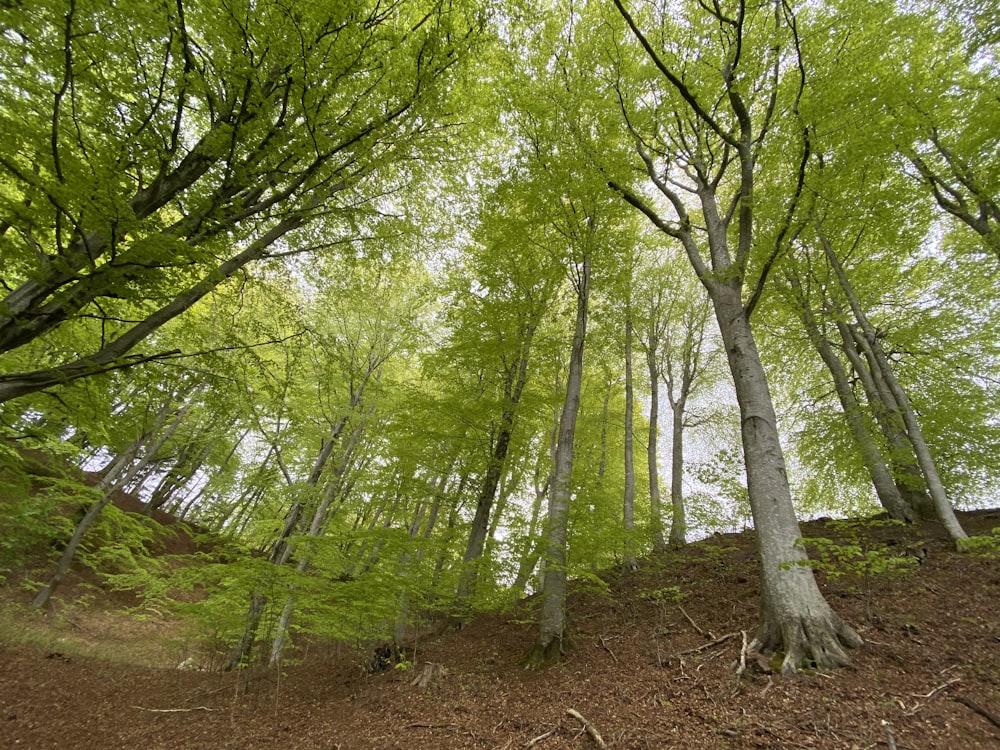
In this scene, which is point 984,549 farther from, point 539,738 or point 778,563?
point 539,738

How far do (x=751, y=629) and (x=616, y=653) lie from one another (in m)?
1.55

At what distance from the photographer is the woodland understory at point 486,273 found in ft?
10.1

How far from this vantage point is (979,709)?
276 centimetres

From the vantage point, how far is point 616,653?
16.1ft

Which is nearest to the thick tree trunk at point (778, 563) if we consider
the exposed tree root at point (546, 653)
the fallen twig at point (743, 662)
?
the fallen twig at point (743, 662)

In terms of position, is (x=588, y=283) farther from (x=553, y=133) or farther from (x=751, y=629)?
(x=751, y=629)

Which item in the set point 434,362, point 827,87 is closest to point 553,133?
point 827,87

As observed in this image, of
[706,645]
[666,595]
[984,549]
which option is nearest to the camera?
[706,645]

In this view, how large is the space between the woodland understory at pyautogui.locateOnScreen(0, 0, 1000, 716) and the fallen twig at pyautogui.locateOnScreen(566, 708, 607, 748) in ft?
0.21

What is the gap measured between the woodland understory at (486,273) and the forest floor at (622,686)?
0.13 m

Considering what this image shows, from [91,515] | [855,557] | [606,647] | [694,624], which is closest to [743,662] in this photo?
[694,624]

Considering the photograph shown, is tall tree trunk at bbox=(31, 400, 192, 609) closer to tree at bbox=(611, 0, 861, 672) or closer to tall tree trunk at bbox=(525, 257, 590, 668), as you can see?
tall tree trunk at bbox=(525, 257, 590, 668)

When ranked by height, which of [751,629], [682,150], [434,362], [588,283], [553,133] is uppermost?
[682,150]

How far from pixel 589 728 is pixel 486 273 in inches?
256
